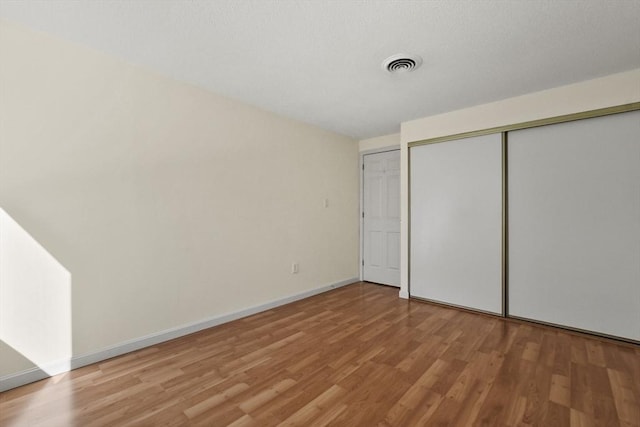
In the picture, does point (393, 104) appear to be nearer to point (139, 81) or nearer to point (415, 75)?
point (415, 75)

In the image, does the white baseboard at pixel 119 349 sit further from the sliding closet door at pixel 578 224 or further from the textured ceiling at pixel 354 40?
the sliding closet door at pixel 578 224

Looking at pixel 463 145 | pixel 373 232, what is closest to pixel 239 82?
pixel 463 145

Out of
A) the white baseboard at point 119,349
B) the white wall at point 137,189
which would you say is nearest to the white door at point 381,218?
the white wall at point 137,189

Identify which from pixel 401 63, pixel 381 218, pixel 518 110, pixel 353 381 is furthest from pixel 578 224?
pixel 353 381

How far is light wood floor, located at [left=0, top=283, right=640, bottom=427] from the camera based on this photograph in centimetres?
158

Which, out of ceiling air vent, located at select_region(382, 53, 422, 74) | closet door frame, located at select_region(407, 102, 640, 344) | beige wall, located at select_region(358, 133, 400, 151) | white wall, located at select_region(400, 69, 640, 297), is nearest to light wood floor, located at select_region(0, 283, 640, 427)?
closet door frame, located at select_region(407, 102, 640, 344)

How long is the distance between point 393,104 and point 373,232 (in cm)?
215

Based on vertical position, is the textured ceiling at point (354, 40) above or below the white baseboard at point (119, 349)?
above

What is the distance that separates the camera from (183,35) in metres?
1.95

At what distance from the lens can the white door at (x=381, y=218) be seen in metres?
4.39

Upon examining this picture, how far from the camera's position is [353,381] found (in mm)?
1903

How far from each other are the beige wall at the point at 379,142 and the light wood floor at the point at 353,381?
2734 millimetres

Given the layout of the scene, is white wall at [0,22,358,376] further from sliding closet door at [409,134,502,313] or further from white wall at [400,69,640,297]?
sliding closet door at [409,134,502,313]

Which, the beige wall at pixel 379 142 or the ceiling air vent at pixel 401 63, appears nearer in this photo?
the ceiling air vent at pixel 401 63
